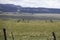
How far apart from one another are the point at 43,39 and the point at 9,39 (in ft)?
Answer: 10.8

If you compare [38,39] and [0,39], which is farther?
[38,39]

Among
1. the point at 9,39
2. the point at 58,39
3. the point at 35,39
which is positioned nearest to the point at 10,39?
the point at 9,39

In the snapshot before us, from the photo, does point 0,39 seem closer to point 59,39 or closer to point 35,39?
point 35,39

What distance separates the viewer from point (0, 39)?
20.1 metres

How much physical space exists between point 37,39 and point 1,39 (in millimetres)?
3739

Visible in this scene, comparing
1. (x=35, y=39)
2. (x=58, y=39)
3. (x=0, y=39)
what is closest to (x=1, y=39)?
(x=0, y=39)

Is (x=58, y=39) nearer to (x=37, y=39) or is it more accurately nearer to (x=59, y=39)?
(x=59, y=39)

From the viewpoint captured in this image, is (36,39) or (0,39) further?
(36,39)

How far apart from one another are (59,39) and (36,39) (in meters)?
2.28

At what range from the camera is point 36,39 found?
21.9 meters

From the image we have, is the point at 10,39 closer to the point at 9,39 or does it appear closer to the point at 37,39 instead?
the point at 9,39

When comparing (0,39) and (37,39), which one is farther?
(37,39)

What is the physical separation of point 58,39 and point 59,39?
150mm

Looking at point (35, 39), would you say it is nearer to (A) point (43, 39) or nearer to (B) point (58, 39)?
(A) point (43, 39)
